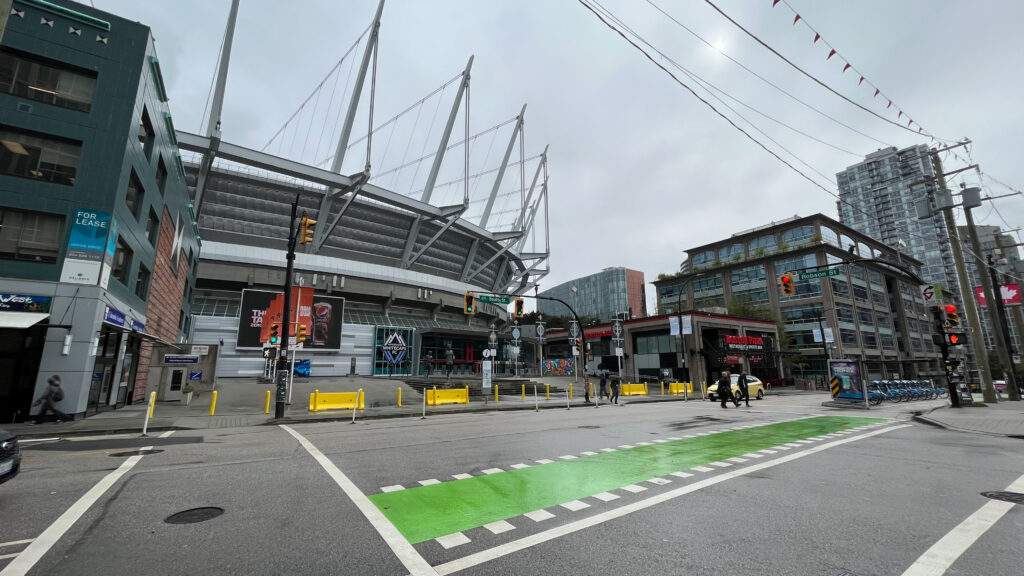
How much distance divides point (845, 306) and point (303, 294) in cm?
6917

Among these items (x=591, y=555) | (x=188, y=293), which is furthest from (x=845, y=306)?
(x=188, y=293)

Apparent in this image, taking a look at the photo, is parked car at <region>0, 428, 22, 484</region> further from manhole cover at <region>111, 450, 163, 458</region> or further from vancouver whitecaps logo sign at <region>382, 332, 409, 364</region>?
vancouver whitecaps logo sign at <region>382, 332, 409, 364</region>

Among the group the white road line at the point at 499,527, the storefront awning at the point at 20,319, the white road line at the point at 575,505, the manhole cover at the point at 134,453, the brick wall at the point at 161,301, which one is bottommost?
the manhole cover at the point at 134,453

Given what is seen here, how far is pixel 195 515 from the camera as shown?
503 cm

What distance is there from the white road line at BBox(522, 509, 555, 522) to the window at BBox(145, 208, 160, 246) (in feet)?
83.4

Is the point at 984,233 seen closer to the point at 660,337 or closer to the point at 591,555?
the point at 660,337

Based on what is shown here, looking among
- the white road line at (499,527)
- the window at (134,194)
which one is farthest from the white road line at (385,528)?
the window at (134,194)

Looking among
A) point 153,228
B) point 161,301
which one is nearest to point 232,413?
point 153,228

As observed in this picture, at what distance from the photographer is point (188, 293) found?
3944cm

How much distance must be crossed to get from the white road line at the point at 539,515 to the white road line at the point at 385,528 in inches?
56.1

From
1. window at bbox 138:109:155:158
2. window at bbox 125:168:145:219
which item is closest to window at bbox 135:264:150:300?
window at bbox 125:168:145:219

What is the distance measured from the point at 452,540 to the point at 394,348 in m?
44.2

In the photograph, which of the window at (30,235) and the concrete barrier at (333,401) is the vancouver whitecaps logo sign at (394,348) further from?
the window at (30,235)

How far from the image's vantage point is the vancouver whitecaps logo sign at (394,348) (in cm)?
4619
